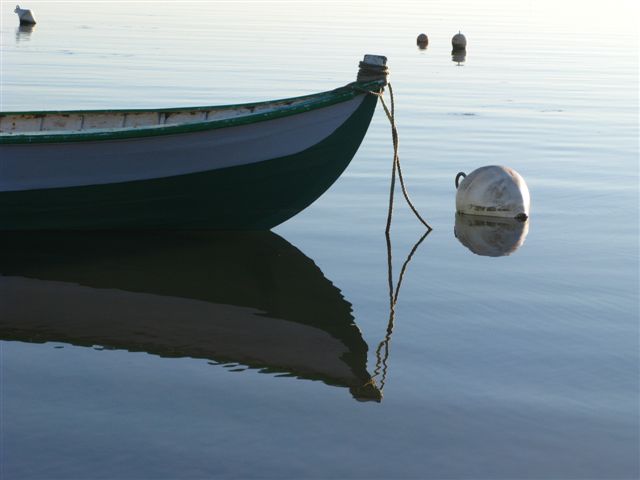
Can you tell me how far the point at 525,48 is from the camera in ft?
126

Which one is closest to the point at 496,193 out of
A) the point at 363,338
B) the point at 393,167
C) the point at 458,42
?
the point at 393,167

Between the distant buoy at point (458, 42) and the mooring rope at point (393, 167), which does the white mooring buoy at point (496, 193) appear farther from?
the distant buoy at point (458, 42)

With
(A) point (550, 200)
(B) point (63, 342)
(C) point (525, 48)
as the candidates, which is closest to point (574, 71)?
(C) point (525, 48)

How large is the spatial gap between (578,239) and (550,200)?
187cm

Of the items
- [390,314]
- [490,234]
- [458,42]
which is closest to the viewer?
[390,314]

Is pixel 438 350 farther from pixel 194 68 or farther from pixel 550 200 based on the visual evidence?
pixel 194 68

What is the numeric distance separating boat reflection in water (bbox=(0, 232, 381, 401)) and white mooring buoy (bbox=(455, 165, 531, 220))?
2.09 meters

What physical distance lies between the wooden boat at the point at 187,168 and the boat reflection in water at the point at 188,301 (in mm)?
258

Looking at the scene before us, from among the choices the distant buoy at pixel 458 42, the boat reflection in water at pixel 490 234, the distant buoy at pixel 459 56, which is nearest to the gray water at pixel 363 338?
the boat reflection in water at pixel 490 234

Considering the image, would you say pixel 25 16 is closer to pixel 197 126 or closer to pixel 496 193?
pixel 496 193

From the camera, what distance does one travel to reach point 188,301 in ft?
29.1

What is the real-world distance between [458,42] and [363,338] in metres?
29.9

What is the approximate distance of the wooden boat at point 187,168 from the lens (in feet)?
33.0

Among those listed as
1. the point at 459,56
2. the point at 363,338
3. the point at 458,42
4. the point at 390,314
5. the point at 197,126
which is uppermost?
the point at 458,42
